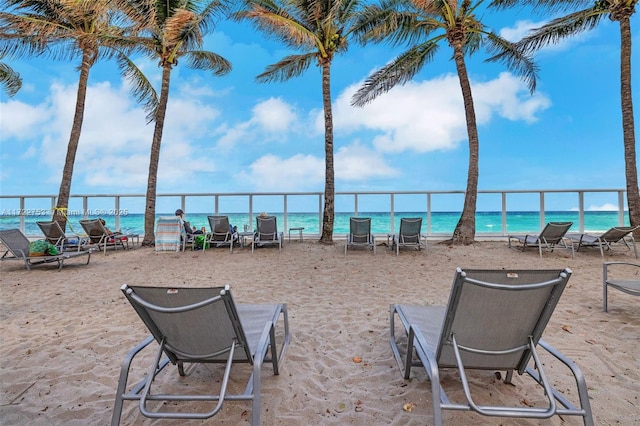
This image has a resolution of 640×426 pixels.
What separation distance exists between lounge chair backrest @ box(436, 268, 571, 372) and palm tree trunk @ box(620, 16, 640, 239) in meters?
10.0

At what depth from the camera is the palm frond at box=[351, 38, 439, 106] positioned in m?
11.4

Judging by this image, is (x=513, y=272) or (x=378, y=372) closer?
(x=513, y=272)

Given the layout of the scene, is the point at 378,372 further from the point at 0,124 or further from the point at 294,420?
the point at 0,124

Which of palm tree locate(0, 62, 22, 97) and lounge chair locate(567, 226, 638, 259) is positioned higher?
palm tree locate(0, 62, 22, 97)

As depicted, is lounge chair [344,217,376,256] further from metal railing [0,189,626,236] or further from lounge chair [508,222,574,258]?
lounge chair [508,222,574,258]

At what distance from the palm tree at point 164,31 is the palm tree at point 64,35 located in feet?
2.91

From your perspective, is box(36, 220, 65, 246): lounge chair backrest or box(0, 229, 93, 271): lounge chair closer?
box(0, 229, 93, 271): lounge chair

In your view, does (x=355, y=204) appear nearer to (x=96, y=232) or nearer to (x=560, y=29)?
(x=96, y=232)

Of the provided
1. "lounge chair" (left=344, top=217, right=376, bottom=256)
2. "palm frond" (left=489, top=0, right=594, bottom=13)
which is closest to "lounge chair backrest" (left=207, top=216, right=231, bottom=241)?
"lounge chair" (left=344, top=217, right=376, bottom=256)

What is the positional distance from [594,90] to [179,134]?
27.0m

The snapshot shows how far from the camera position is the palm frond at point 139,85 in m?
11.8

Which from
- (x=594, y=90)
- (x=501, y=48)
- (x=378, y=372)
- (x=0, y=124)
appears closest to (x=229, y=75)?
(x=0, y=124)

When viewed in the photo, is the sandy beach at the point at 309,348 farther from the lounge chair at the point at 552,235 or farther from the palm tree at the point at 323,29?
the palm tree at the point at 323,29

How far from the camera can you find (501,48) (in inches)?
438
